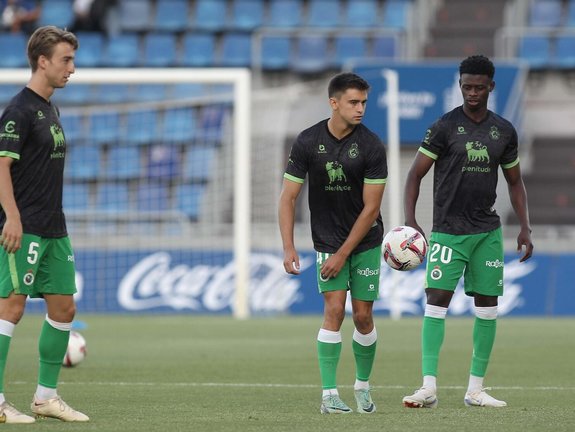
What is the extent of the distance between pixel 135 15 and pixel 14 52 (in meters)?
2.72

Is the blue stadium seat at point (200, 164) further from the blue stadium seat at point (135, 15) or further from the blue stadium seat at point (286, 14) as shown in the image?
the blue stadium seat at point (135, 15)

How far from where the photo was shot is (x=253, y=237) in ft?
64.0

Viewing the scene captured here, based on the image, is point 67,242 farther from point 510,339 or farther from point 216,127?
point 216,127

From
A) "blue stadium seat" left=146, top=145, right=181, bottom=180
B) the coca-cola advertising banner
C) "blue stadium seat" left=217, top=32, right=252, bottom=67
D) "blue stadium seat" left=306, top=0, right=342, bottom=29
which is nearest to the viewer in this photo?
the coca-cola advertising banner

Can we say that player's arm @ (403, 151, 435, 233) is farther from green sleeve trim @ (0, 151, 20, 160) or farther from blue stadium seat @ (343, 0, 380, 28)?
blue stadium seat @ (343, 0, 380, 28)

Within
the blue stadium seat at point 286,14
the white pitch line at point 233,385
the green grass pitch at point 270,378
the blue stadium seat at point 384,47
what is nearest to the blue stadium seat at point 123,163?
the green grass pitch at point 270,378

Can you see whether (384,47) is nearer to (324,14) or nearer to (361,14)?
(361,14)

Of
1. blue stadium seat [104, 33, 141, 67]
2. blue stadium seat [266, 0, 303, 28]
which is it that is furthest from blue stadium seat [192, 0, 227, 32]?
blue stadium seat [104, 33, 141, 67]

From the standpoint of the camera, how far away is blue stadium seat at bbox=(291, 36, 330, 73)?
24203 mm

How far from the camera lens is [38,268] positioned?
6977 millimetres

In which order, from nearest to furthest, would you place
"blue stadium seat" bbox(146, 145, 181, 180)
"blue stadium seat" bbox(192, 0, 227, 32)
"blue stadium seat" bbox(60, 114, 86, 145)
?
"blue stadium seat" bbox(146, 145, 181, 180) → "blue stadium seat" bbox(60, 114, 86, 145) → "blue stadium seat" bbox(192, 0, 227, 32)

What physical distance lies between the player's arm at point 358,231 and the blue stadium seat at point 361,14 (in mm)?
18203

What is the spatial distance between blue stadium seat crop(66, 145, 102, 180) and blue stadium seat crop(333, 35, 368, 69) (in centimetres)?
536

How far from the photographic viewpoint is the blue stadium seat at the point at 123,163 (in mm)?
20516
